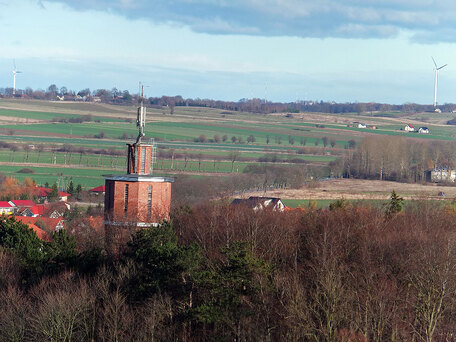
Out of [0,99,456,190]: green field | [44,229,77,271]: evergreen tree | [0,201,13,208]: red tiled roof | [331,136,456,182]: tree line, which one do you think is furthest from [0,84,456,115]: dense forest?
[44,229,77,271]: evergreen tree

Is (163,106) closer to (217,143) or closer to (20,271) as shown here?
(217,143)

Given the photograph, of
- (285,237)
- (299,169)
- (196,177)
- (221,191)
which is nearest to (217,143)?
(299,169)

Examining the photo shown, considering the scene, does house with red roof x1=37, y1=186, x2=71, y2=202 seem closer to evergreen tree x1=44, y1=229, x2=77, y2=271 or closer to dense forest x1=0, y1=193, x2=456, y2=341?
dense forest x1=0, y1=193, x2=456, y2=341

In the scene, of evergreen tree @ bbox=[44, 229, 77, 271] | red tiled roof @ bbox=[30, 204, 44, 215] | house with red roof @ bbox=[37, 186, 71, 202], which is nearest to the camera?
evergreen tree @ bbox=[44, 229, 77, 271]

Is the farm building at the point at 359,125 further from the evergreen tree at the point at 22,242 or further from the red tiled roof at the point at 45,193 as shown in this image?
the evergreen tree at the point at 22,242

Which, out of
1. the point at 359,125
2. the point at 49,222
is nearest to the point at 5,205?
the point at 49,222

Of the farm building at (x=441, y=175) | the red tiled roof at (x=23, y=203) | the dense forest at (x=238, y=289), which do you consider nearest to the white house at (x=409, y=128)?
the farm building at (x=441, y=175)
